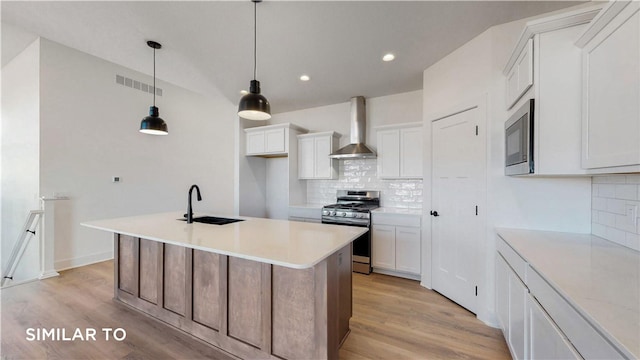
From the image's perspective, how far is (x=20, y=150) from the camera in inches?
142

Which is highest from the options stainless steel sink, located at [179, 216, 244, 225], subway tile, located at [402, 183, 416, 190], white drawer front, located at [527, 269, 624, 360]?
subway tile, located at [402, 183, 416, 190]

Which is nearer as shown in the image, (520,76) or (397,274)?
(520,76)

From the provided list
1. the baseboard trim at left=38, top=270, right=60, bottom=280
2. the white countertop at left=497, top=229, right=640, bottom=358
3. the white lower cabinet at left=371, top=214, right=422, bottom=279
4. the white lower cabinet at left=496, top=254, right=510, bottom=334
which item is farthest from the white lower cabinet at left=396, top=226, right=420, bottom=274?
the baseboard trim at left=38, top=270, right=60, bottom=280

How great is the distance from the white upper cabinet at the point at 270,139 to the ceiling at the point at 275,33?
951 mm

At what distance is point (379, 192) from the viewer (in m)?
4.18

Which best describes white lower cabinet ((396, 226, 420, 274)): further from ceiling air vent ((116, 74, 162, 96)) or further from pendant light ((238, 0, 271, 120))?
ceiling air vent ((116, 74, 162, 96))

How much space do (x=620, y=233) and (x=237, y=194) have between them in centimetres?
477

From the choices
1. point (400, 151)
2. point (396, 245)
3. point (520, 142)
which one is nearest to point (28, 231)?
point (396, 245)

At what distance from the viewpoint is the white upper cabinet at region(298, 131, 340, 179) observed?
4336 millimetres

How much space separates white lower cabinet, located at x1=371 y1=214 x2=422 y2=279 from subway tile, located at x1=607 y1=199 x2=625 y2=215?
5.68 ft

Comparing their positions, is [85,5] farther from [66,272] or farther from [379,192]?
[379,192]

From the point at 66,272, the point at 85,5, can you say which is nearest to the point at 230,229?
the point at 85,5

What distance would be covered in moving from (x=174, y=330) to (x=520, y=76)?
137 inches

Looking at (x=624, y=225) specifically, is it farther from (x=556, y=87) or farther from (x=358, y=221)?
(x=358, y=221)
